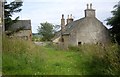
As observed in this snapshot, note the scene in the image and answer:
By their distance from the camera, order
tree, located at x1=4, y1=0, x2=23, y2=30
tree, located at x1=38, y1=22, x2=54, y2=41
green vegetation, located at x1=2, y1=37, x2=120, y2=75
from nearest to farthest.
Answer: green vegetation, located at x1=2, y1=37, x2=120, y2=75 < tree, located at x1=4, y1=0, x2=23, y2=30 < tree, located at x1=38, y1=22, x2=54, y2=41

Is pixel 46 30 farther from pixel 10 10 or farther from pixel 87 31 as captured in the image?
pixel 10 10

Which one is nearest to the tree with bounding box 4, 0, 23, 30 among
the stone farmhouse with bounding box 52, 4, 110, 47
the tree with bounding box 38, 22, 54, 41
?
the stone farmhouse with bounding box 52, 4, 110, 47

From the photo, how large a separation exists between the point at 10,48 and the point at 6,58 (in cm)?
137

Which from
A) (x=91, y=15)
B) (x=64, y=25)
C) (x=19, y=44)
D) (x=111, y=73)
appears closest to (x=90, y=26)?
Answer: (x=91, y=15)

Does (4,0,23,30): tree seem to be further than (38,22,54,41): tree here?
No

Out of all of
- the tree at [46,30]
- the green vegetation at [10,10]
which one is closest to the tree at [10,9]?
the green vegetation at [10,10]

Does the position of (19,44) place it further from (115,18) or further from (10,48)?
(115,18)

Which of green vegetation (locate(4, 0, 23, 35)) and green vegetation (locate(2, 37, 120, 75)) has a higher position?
green vegetation (locate(4, 0, 23, 35))

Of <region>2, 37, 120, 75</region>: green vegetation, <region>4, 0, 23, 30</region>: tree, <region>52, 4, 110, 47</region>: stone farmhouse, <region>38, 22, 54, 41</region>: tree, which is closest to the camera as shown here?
<region>2, 37, 120, 75</region>: green vegetation

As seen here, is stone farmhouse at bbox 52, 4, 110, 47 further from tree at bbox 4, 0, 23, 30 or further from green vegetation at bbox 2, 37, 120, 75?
green vegetation at bbox 2, 37, 120, 75

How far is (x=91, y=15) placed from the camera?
4741 centimetres

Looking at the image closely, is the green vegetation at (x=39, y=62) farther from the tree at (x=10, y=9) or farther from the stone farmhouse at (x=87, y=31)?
the stone farmhouse at (x=87, y=31)

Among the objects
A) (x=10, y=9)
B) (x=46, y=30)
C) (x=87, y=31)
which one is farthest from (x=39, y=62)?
(x=46, y=30)

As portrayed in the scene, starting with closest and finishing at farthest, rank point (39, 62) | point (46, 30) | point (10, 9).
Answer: point (39, 62)
point (10, 9)
point (46, 30)
